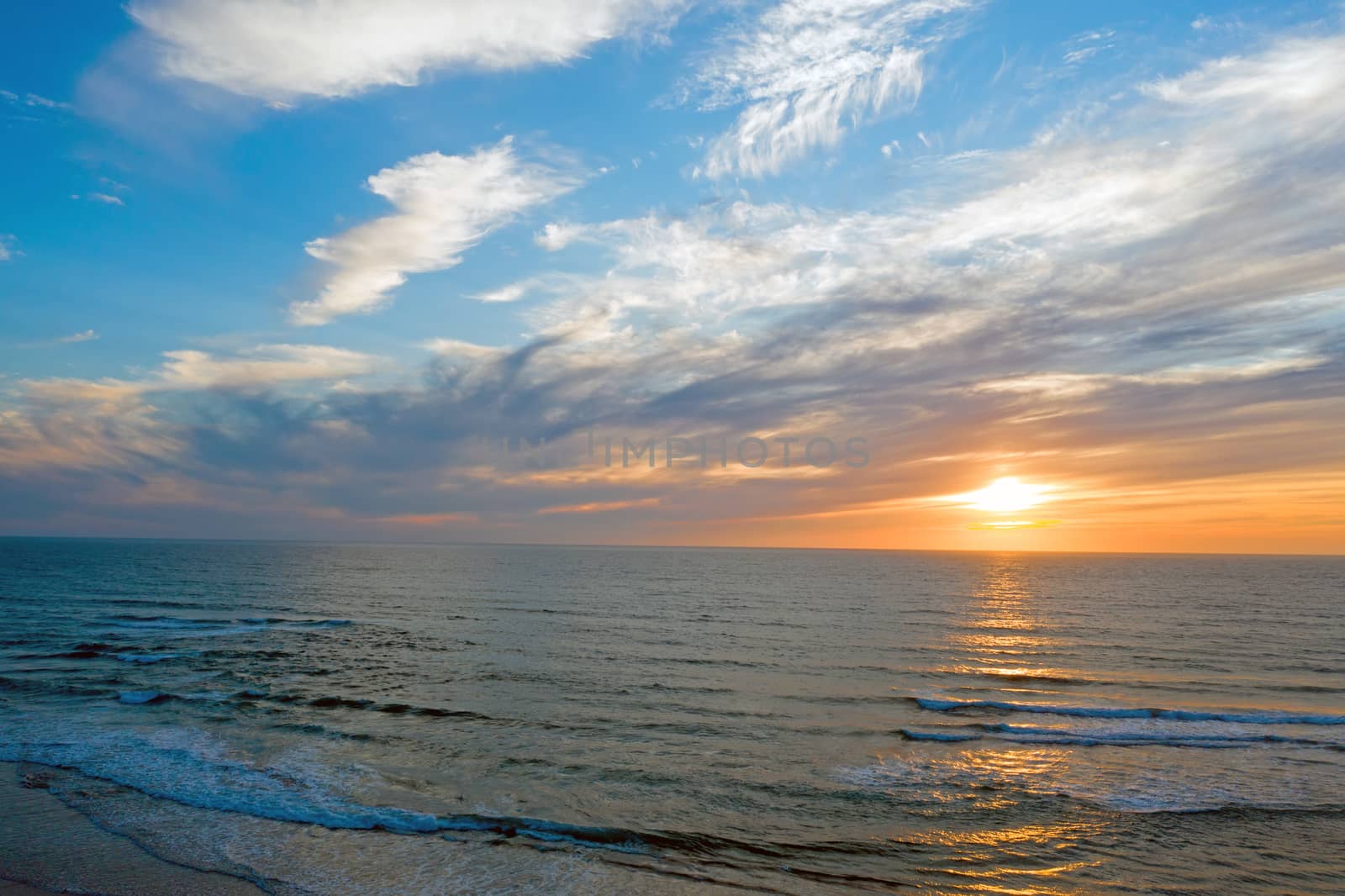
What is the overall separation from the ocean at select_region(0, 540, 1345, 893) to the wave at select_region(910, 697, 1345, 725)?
184mm

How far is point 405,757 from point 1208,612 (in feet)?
219

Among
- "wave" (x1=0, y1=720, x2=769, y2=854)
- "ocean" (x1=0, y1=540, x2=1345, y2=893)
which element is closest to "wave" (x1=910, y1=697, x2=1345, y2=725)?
"ocean" (x1=0, y1=540, x2=1345, y2=893)

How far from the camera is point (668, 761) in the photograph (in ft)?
63.5

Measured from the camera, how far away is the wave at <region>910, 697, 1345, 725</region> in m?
24.5

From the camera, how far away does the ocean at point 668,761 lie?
1324cm

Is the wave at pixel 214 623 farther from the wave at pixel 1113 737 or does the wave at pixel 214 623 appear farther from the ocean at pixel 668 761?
the wave at pixel 1113 737

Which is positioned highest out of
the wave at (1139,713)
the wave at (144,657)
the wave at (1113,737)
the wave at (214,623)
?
the wave at (144,657)

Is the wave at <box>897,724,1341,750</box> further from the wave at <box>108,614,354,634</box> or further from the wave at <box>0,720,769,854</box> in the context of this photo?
the wave at <box>108,614,354,634</box>

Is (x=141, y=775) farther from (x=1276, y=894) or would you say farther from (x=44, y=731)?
(x=1276, y=894)

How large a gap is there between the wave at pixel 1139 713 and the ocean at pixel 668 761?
0.18 metres

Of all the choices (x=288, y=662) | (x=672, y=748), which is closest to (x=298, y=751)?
(x=672, y=748)

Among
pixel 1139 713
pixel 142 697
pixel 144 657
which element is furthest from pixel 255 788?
pixel 1139 713

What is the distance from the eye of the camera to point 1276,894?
12.4 meters

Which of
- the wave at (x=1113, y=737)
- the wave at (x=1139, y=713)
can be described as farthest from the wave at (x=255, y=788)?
the wave at (x=1139, y=713)
